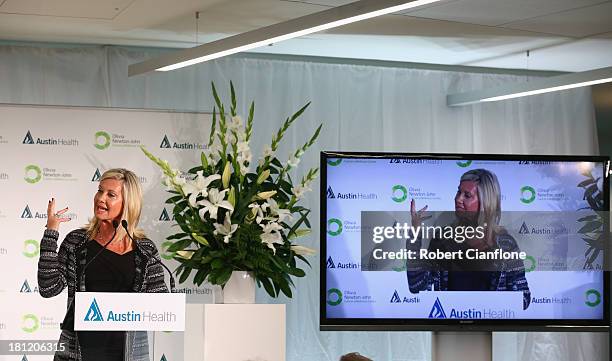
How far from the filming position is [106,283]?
20.4ft

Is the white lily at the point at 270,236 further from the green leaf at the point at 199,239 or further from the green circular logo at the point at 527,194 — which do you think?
the green circular logo at the point at 527,194

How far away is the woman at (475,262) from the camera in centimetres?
543

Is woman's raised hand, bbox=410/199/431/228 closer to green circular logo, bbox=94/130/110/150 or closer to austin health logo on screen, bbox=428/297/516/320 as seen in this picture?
austin health logo on screen, bbox=428/297/516/320

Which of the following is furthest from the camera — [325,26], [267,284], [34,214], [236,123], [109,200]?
[34,214]

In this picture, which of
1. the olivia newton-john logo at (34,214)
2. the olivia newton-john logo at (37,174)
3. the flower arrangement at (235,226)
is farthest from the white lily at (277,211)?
the olivia newton-john logo at (37,174)

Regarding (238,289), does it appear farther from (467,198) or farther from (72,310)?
(72,310)

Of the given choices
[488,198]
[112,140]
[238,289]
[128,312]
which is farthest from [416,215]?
[112,140]

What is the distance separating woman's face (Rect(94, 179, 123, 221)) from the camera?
6.46 metres

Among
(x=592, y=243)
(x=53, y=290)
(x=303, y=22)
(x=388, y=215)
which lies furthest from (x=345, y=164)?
(x=53, y=290)

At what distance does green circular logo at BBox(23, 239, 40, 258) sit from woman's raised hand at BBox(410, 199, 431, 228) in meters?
2.60

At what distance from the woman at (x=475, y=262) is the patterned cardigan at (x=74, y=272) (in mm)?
1695

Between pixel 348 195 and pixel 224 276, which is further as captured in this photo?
pixel 348 195

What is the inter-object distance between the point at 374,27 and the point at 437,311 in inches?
87.1

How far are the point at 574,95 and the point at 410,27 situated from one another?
2.68 m
